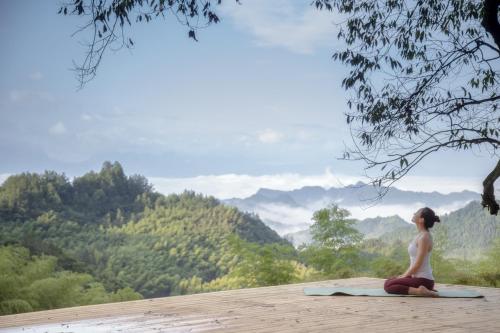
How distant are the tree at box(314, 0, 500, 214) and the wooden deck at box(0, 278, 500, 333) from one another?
8.12 feet

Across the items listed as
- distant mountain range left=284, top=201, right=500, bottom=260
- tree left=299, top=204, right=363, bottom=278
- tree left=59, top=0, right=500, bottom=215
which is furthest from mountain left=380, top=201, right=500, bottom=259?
tree left=59, top=0, right=500, bottom=215

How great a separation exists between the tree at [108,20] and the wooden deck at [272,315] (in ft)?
5.93

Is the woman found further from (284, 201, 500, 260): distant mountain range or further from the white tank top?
(284, 201, 500, 260): distant mountain range

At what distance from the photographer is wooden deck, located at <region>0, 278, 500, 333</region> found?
11.3ft

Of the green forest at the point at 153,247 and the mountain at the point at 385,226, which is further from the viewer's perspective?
the mountain at the point at 385,226

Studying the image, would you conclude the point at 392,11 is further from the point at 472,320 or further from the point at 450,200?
the point at 450,200

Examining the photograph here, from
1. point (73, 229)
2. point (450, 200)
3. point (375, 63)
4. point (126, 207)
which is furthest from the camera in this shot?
point (126, 207)

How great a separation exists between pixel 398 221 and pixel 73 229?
44.8ft

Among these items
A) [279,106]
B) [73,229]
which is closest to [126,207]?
[73,229]

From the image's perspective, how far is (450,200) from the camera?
19094 millimetres

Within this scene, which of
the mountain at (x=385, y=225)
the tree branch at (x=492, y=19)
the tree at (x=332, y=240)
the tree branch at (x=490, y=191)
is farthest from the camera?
the mountain at (x=385, y=225)

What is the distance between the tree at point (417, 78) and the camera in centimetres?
700

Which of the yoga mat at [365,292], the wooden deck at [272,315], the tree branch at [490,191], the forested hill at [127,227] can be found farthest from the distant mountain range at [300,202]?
the wooden deck at [272,315]

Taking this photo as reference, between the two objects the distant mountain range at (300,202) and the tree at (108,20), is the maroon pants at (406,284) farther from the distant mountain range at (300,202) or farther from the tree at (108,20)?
the distant mountain range at (300,202)
